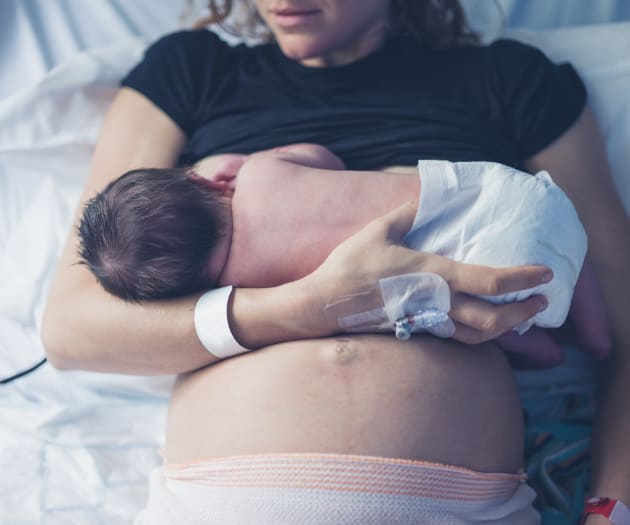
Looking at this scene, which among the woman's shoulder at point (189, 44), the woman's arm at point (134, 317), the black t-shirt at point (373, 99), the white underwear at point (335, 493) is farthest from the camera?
the woman's shoulder at point (189, 44)

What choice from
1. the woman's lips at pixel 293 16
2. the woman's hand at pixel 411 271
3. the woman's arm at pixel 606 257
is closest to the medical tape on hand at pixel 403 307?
the woman's hand at pixel 411 271

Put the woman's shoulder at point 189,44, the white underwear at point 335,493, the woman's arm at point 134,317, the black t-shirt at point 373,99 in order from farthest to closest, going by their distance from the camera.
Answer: the woman's shoulder at point 189,44, the black t-shirt at point 373,99, the woman's arm at point 134,317, the white underwear at point 335,493

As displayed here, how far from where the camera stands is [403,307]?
0.96 metres

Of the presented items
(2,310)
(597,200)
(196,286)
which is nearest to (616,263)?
(597,200)

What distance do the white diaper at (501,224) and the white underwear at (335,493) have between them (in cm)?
25

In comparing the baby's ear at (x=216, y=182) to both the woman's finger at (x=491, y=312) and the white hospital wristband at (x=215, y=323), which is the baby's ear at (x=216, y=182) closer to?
the white hospital wristband at (x=215, y=323)

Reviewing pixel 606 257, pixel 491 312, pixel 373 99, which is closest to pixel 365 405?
pixel 491 312

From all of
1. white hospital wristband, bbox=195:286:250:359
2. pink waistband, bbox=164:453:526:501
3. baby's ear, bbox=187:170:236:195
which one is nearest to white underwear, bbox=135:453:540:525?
pink waistband, bbox=164:453:526:501

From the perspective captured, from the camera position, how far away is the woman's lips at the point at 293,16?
4.17 feet

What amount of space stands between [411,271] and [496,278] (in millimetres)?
111

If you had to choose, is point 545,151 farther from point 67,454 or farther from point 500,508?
point 67,454

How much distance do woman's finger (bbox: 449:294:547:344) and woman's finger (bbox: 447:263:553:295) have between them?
24 mm

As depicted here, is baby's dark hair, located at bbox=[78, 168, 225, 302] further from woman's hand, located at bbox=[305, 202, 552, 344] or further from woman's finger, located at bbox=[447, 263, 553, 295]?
woman's finger, located at bbox=[447, 263, 553, 295]

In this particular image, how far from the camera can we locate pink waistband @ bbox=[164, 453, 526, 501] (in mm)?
914
